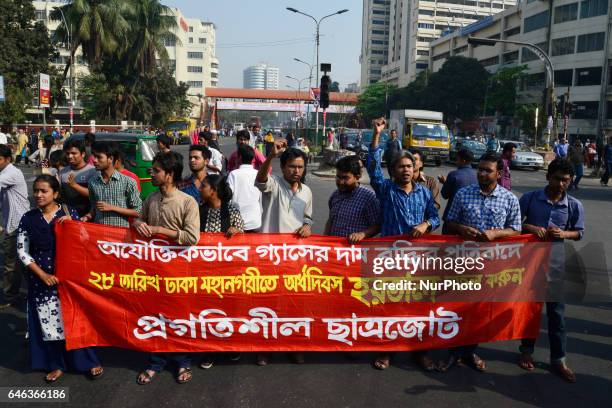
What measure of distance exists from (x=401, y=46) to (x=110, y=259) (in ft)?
379

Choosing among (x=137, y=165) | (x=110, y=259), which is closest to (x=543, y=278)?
(x=110, y=259)

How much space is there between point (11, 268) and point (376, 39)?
137 m

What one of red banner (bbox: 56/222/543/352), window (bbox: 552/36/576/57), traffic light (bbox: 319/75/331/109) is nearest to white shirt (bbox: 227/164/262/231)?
red banner (bbox: 56/222/543/352)

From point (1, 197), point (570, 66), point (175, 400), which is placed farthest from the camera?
point (570, 66)

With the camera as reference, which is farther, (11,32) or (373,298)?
(11,32)

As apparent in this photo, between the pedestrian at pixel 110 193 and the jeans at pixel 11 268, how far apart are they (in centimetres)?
129

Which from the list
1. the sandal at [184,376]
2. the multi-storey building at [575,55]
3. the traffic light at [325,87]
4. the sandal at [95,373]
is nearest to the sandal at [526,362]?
the sandal at [184,376]

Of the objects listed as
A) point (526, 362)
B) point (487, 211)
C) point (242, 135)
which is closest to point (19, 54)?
point (242, 135)

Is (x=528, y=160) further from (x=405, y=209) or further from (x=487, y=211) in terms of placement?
(x=405, y=209)

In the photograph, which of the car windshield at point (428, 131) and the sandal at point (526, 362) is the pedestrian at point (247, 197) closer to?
the sandal at point (526, 362)

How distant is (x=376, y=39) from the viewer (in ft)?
440

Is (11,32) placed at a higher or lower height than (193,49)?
lower

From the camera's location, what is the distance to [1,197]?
5.55 metres

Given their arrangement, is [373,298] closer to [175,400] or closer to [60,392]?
[175,400]
